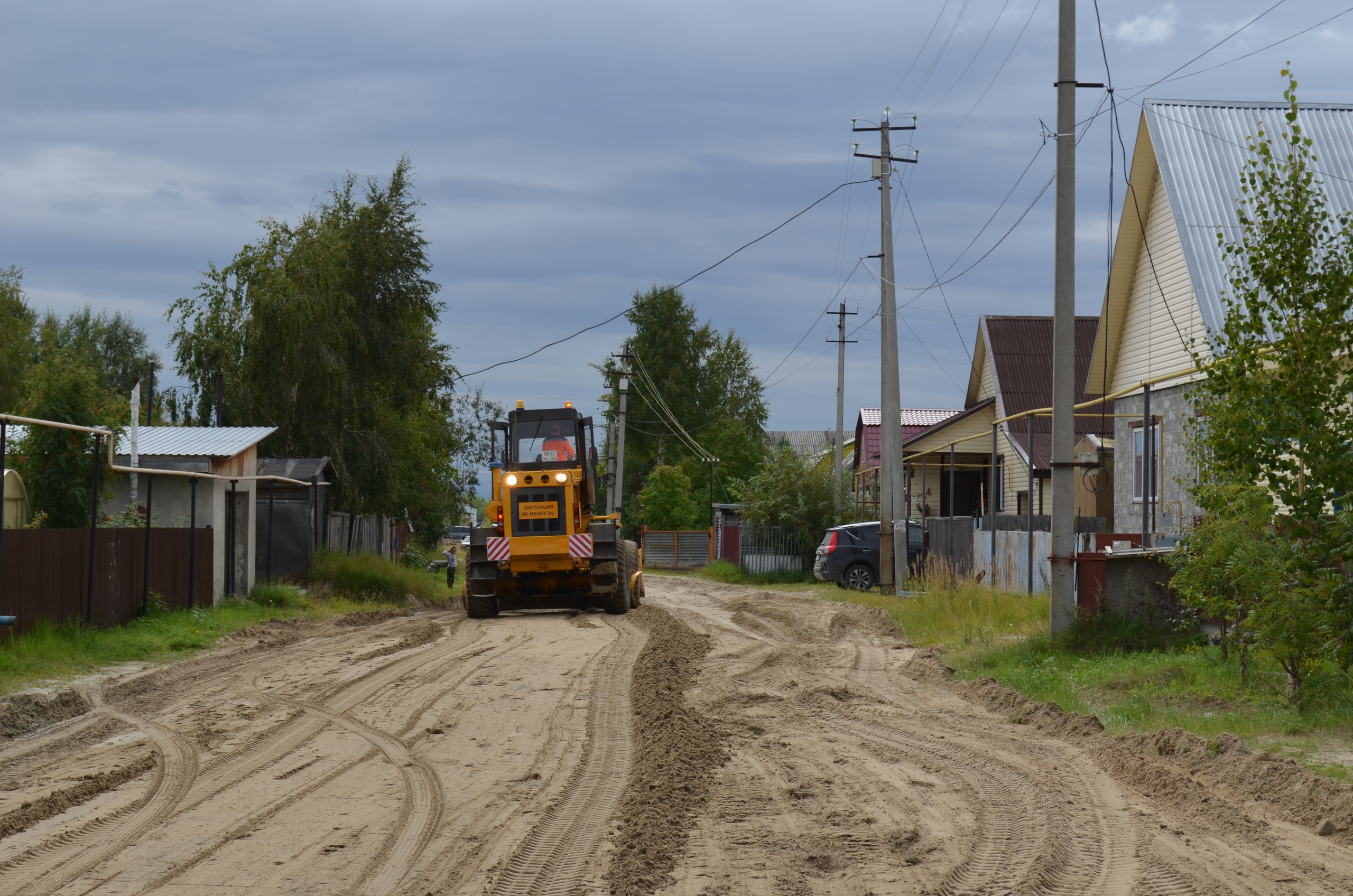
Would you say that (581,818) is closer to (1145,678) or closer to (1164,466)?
(1145,678)

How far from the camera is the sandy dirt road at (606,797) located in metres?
5.46

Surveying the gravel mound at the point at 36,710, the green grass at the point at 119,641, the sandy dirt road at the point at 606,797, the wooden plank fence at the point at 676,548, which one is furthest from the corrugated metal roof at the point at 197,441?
the wooden plank fence at the point at 676,548

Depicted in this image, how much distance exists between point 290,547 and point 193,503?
22.3 feet

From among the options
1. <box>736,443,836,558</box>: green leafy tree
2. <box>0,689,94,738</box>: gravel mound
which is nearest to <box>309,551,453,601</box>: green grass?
<box>736,443,836,558</box>: green leafy tree

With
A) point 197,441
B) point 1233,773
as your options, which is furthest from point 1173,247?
point 197,441

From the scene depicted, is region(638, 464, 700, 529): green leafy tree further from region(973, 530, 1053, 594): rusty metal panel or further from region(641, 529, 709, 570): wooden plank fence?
region(973, 530, 1053, 594): rusty metal panel

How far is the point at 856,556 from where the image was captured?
28.3 meters

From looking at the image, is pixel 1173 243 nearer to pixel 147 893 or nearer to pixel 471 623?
pixel 471 623

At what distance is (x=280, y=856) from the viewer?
18.7 ft

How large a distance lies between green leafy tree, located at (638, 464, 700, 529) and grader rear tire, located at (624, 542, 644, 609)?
2964cm

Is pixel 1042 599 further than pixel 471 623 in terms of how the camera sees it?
No

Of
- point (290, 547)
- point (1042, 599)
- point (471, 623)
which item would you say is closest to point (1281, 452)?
point (1042, 599)

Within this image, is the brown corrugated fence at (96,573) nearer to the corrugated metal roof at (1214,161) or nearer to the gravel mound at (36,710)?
the gravel mound at (36,710)

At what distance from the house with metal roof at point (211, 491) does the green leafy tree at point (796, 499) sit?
16.7m
